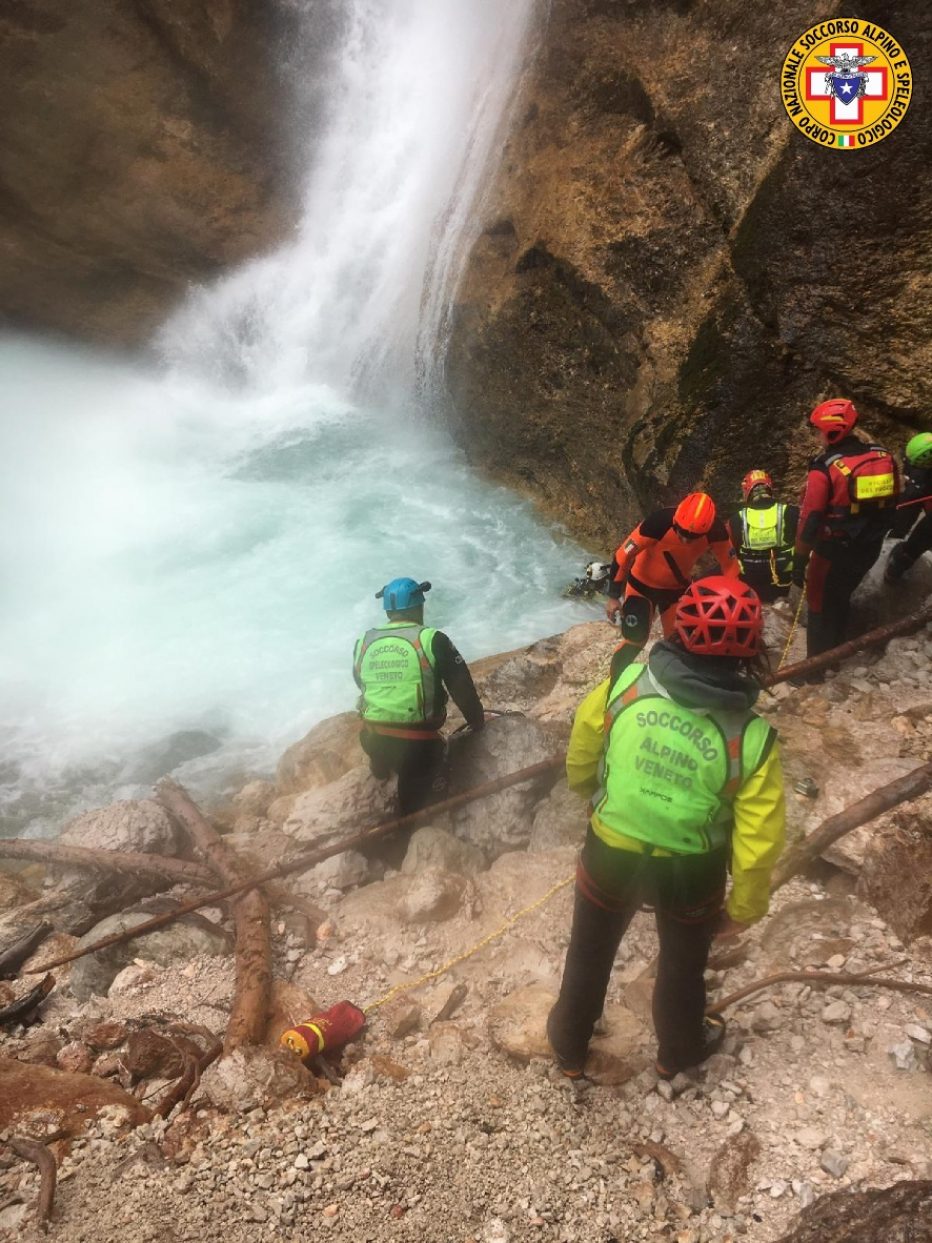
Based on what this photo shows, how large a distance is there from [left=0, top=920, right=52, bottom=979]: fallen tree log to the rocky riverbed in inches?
2.4

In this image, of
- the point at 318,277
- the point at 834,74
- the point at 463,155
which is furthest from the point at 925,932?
the point at 318,277

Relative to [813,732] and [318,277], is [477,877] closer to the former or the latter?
[813,732]

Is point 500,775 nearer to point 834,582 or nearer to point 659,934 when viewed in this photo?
point 659,934

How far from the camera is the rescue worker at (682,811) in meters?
2.36

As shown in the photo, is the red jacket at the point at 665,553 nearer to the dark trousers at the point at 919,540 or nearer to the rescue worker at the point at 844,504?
the rescue worker at the point at 844,504

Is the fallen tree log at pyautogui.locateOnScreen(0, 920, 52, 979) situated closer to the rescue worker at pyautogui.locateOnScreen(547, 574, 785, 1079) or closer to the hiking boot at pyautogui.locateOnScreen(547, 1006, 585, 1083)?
the hiking boot at pyautogui.locateOnScreen(547, 1006, 585, 1083)

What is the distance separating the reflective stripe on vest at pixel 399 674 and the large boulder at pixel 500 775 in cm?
55

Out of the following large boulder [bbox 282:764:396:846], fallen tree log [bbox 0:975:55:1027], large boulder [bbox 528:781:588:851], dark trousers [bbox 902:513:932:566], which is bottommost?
fallen tree log [bbox 0:975:55:1027]

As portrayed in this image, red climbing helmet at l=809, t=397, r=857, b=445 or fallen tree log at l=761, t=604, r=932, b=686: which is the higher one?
red climbing helmet at l=809, t=397, r=857, b=445

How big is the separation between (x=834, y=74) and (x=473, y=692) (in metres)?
6.10

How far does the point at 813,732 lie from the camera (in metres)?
4.43

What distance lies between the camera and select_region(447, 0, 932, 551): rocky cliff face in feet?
20.0

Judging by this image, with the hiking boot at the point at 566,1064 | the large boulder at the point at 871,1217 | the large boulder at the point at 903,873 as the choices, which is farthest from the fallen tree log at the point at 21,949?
the large boulder at the point at 903,873

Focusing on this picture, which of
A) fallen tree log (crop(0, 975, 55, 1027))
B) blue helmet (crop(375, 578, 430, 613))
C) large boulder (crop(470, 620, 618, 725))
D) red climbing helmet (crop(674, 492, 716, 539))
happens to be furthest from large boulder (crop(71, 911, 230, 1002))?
red climbing helmet (crop(674, 492, 716, 539))
